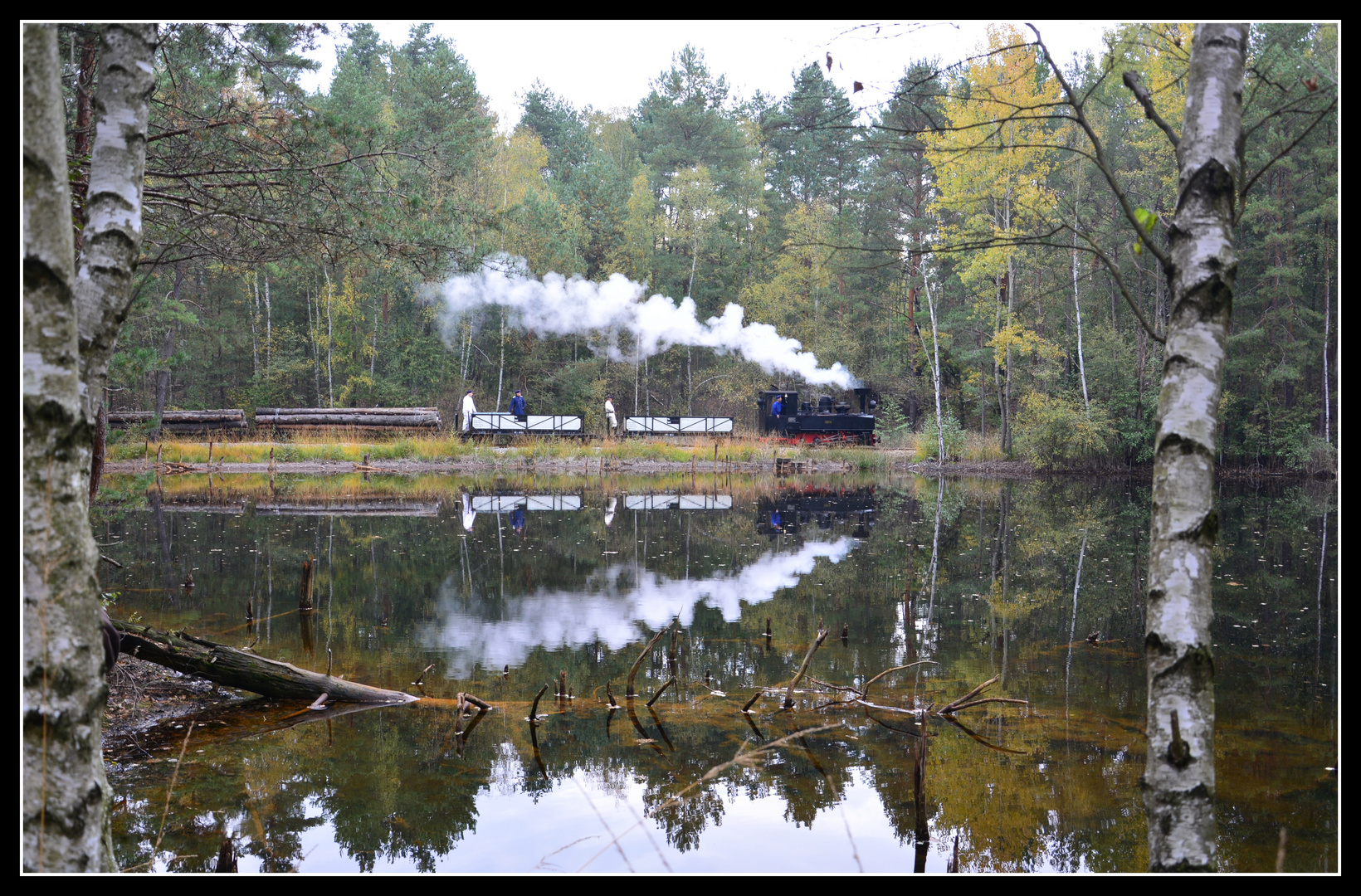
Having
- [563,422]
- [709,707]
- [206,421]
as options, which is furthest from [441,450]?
[709,707]

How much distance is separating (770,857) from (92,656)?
11.0ft

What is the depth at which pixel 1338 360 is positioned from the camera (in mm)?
2580

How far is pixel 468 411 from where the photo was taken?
29.0 meters

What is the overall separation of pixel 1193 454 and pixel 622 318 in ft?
112

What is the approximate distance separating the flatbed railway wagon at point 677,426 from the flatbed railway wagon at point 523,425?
2.24 metres

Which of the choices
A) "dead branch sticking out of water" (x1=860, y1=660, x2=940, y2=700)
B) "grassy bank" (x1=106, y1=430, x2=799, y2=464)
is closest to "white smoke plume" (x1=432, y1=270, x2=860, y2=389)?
"grassy bank" (x1=106, y1=430, x2=799, y2=464)

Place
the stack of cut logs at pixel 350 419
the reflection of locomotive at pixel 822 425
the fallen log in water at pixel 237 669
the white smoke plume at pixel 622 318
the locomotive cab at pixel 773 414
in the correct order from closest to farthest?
the fallen log in water at pixel 237 669 < the stack of cut logs at pixel 350 419 < the reflection of locomotive at pixel 822 425 < the locomotive cab at pixel 773 414 < the white smoke plume at pixel 622 318

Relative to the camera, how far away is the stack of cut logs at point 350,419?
2948cm

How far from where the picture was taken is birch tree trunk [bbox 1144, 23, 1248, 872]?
2.56m

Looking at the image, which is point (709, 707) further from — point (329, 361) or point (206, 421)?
point (329, 361)

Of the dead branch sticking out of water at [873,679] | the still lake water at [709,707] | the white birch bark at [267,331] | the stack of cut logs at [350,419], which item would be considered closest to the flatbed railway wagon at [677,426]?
the stack of cut logs at [350,419]

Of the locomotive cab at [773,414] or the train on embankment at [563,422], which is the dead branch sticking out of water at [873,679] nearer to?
the train on embankment at [563,422]

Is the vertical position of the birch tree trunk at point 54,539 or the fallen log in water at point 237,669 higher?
the birch tree trunk at point 54,539
